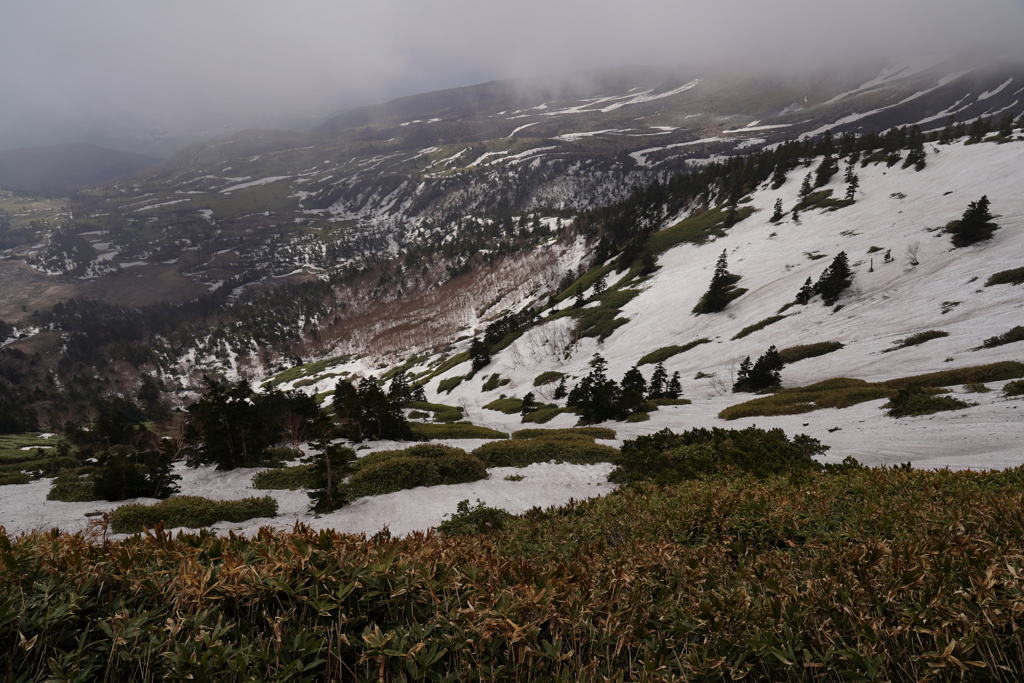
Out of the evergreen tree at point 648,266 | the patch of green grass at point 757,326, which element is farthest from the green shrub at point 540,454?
the evergreen tree at point 648,266

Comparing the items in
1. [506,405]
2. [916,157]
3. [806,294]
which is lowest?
[506,405]

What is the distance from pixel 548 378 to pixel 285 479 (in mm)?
41681

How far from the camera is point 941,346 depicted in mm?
28500

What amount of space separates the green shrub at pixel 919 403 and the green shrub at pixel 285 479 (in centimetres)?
2464

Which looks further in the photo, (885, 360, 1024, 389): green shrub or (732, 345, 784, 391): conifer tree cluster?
(732, 345, 784, 391): conifer tree cluster

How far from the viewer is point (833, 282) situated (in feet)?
146

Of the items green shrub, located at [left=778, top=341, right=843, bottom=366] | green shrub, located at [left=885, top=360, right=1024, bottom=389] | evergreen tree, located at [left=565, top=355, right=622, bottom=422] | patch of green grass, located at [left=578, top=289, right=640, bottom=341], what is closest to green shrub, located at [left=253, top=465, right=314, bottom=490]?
evergreen tree, located at [left=565, top=355, right=622, bottom=422]

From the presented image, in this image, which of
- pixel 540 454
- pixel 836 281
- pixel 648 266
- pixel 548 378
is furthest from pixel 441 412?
pixel 648 266

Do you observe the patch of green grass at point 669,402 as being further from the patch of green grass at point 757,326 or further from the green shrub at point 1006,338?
the green shrub at point 1006,338

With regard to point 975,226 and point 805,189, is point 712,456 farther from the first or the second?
point 805,189

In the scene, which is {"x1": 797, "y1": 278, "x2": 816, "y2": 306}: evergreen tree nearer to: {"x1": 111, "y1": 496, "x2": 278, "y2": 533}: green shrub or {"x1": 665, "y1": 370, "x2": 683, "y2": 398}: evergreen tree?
{"x1": 665, "y1": 370, "x2": 683, "y2": 398}: evergreen tree

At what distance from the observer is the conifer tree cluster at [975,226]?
41781 mm

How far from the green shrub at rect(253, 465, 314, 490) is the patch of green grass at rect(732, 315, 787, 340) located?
4494cm

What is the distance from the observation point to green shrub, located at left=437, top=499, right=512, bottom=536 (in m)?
9.37
